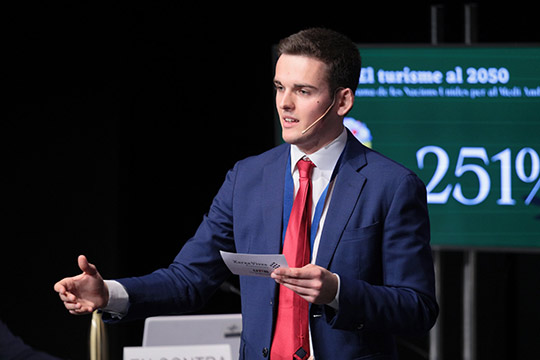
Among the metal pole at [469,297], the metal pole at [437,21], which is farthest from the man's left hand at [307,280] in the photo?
the metal pole at [437,21]

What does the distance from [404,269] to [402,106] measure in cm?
210

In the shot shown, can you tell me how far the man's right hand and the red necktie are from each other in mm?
419

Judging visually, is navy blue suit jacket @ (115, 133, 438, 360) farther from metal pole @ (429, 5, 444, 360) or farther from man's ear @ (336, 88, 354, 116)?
metal pole @ (429, 5, 444, 360)

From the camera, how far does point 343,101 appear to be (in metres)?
2.05

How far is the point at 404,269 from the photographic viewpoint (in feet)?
6.21

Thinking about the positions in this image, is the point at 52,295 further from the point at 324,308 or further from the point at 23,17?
the point at 324,308

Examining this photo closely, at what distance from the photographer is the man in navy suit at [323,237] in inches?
73.3

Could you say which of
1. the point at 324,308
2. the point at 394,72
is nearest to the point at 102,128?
the point at 394,72

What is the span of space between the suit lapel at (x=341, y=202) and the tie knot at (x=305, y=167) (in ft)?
0.25

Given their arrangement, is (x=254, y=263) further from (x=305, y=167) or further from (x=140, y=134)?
(x=140, y=134)

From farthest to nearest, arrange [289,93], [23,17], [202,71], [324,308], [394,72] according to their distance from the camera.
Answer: [202,71] < [23,17] < [394,72] < [289,93] < [324,308]

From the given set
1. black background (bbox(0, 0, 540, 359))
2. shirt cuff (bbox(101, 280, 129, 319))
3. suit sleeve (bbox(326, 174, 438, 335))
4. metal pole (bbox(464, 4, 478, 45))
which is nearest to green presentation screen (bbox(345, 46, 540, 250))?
metal pole (bbox(464, 4, 478, 45))

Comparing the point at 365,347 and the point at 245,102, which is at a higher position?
the point at 245,102

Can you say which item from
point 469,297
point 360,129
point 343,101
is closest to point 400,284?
point 343,101
